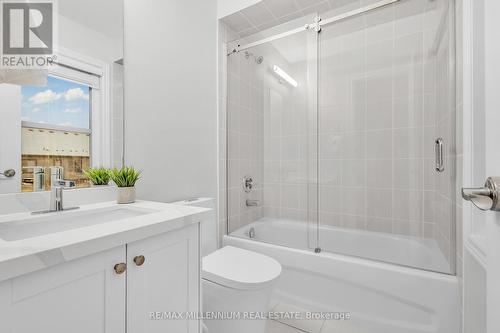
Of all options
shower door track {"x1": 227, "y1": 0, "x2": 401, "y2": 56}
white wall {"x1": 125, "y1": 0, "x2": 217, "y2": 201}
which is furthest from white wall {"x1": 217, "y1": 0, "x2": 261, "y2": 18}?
shower door track {"x1": 227, "y1": 0, "x2": 401, "y2": 56}

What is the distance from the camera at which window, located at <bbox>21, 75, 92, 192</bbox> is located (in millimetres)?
941

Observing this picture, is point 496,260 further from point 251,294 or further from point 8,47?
point 8,47

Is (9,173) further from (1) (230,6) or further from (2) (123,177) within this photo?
(1) (230,6)

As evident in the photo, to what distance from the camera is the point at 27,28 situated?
0.95 metres

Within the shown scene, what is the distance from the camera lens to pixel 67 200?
1038 mm

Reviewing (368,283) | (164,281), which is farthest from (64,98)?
(368,283)

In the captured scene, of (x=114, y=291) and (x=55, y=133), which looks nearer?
(x=114, y=291)

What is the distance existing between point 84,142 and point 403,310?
189cm

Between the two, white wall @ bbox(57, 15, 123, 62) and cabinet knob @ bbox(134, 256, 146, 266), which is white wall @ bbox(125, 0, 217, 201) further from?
cabinet knob @ bbox(134, 256, 146, 266)

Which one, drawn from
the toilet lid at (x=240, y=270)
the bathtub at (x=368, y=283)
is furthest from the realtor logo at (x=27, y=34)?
the bathtub at (x=368, y=283)

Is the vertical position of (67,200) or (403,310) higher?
(67,200)

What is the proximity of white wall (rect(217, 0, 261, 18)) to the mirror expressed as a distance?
0.92 m

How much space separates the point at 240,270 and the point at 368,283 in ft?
2.51

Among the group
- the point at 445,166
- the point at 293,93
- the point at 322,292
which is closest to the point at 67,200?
the point at 322,292
